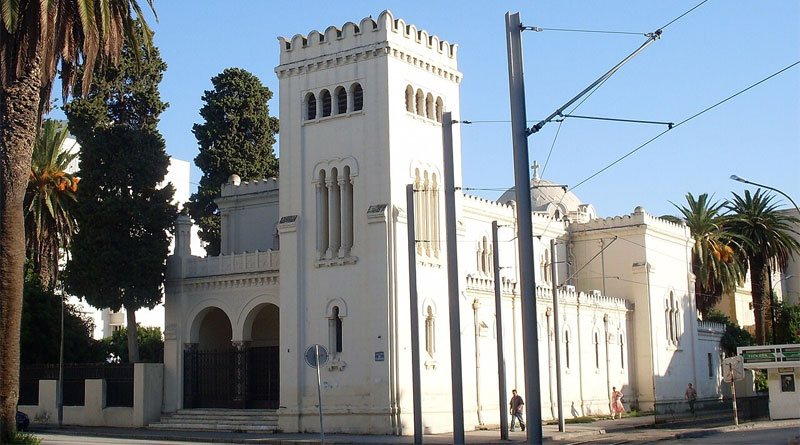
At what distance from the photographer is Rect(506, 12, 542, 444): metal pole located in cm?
2006

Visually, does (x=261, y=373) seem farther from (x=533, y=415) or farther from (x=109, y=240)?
(x=533, y=415)

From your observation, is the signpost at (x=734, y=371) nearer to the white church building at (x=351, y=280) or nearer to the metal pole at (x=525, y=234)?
the white church building at (x=351, y=280)

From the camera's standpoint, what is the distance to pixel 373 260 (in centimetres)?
3547

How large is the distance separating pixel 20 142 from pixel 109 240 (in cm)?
1695

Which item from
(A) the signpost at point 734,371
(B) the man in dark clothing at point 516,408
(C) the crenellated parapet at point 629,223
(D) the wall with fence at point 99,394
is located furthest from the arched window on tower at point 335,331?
(C) the crenellated parapet at point 629,223

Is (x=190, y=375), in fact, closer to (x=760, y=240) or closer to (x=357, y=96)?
(x=357, y=96)

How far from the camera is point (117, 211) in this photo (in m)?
40.4

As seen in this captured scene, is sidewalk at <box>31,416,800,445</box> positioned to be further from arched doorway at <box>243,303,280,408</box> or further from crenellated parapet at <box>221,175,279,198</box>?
crenellated parapet at <box>221,175,279,198</box>

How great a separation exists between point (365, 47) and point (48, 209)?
64.5ft

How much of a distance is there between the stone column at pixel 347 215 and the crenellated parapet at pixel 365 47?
4.36 m

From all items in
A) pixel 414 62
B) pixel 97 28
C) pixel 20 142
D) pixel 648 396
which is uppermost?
pixel 414 62

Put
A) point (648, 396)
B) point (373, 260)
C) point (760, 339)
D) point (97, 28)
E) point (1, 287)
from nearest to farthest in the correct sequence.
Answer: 1. point (1, 287)
2. point (97, 28)
3. point (373, 260)
4. point (648, 396)
5. point (760, 339)

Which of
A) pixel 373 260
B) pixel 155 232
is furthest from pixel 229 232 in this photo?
pixel 373 260

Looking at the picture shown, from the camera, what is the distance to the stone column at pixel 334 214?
36688mm
